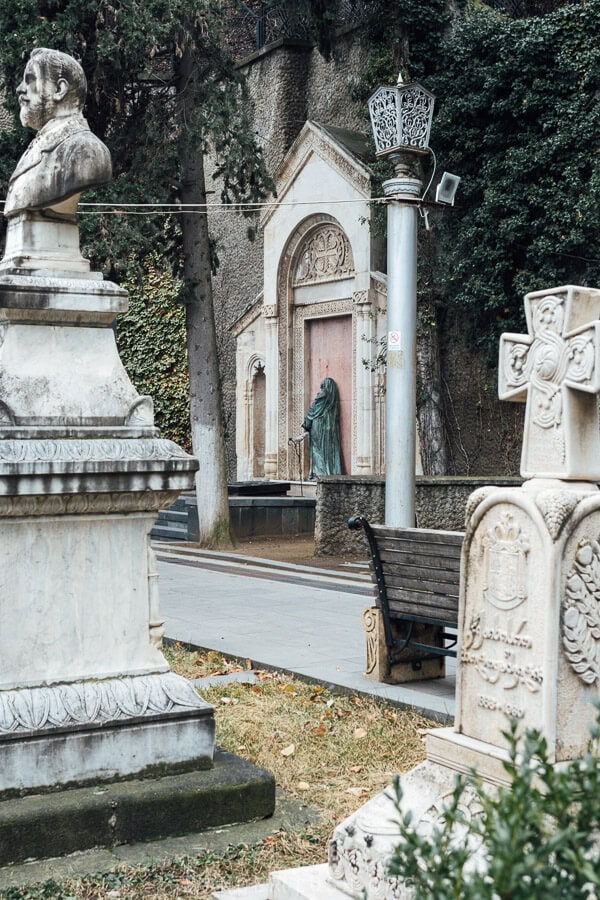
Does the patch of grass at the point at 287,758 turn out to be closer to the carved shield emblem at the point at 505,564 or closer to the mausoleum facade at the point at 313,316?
the carved shield emblem at the point at 505,564

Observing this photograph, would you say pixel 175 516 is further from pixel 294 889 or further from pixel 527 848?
pixel 527 848

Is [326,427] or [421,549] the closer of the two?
[421,549]

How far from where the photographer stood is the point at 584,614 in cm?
324

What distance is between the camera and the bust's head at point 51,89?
16.1 feet

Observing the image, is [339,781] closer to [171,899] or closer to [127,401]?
[171,899]

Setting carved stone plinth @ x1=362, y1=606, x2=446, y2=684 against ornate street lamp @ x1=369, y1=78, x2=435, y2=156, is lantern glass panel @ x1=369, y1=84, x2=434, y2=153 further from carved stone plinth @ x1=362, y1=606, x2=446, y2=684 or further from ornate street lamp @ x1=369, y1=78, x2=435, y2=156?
carved stone plinth @ x1=362, y1=606, x2=446, y2=684

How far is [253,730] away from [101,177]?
2927 mm

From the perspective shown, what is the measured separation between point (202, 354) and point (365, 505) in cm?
334

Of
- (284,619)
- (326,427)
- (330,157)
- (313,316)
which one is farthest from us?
(313,316)

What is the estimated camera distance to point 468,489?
14109 millimetres

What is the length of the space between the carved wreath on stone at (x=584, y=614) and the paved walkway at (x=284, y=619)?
2.73 m

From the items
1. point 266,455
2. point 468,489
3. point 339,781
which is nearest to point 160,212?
point 468,489

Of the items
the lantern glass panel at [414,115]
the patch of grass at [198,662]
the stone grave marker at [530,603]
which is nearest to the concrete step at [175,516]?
the lantern glass panel at [414,115]

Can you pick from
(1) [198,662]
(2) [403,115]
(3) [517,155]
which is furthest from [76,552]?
(3) [517,155]
